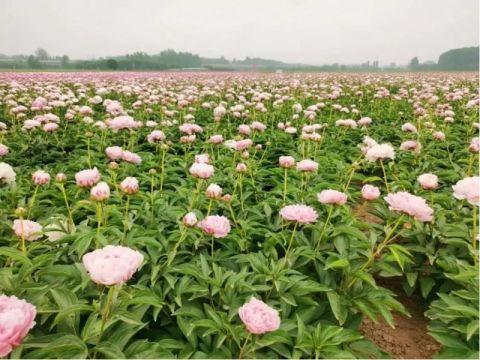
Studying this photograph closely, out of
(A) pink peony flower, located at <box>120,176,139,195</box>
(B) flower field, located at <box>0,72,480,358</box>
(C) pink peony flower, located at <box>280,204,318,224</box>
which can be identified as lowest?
(B) flower field, located at <box>0,72,480,358</box>

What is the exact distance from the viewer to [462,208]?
9.16 ft

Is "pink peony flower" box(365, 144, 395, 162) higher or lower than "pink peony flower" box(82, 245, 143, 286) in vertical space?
higher

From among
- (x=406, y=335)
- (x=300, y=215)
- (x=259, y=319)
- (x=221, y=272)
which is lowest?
(x=406, y=335)

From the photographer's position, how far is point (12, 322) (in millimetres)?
1060

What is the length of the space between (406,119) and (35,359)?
277 inches

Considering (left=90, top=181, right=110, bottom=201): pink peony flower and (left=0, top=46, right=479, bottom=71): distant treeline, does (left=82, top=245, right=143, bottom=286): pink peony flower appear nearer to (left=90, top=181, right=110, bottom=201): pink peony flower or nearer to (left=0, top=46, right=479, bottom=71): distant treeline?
(left=90, top=181, right=110, bottom=201): pink peony flower

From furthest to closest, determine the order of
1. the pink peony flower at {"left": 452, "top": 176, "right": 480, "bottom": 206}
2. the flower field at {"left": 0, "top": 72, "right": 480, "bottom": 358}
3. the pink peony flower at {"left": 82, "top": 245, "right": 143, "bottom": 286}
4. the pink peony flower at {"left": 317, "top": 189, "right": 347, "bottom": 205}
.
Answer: the pink peony flower at {"left": 317, "top": 189, "right": 347, "bottom": 205} → the pink peony flower at {"left": 452, "top": 176, "right": 480, "bottom": 206} → the flower field at {"left": 0, "top": 72, "right": 480, "bottom": 358} → the pink peony flower at {"left": 82, "top": 245, "right": 143, "bottom": 286}

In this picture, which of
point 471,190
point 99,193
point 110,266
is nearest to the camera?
point 110,266

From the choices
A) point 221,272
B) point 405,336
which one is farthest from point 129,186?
point 405,336

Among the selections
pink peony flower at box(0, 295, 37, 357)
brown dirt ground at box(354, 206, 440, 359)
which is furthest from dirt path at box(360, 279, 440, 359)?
pink peony flower at box(0, 295, 37, 357)

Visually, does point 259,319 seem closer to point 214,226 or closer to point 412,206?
point 214,226

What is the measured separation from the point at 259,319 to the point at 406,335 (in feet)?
4.04

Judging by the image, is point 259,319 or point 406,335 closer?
point 259,319

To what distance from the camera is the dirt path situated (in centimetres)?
197
